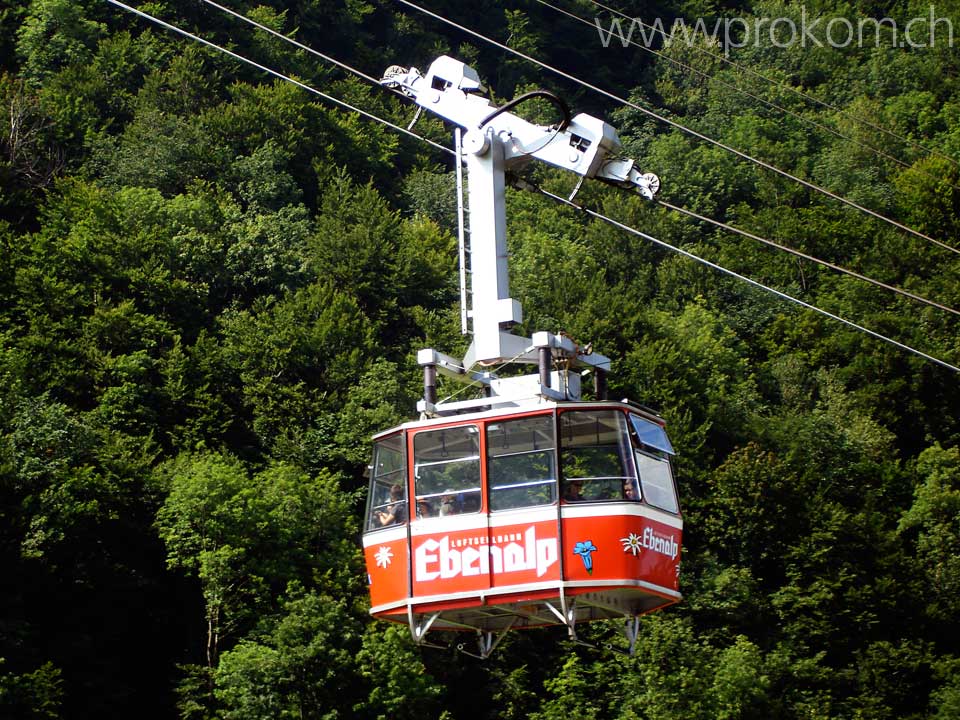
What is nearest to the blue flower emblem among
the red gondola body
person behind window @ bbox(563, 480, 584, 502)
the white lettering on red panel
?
the red gondola body

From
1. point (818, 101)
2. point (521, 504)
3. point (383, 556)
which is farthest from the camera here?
point (818, 101)

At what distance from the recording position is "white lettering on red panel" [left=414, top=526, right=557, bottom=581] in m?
20.5

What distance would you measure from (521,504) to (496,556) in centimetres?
71

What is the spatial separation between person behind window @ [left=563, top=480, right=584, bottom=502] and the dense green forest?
2080 centimetres

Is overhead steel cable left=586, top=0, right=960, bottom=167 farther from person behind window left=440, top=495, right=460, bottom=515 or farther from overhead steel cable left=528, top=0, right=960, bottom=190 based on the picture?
person behind window left=440, top=495, right=460, bottom=515

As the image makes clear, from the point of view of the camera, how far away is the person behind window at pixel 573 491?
2078 cm

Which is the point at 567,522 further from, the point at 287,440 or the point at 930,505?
the point at 930,505

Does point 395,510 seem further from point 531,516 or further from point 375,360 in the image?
point 375,360

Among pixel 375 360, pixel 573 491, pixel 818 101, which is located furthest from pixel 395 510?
pixel 375 360

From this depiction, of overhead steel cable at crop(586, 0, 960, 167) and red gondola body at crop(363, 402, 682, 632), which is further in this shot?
overhead steel cable at crop(586, 0, 960, 167)

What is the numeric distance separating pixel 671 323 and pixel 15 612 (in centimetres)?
3363

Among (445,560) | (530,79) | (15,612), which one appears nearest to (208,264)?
(15,612)

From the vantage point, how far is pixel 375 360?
61.7m

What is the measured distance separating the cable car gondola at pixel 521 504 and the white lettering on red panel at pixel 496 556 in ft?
0.04
